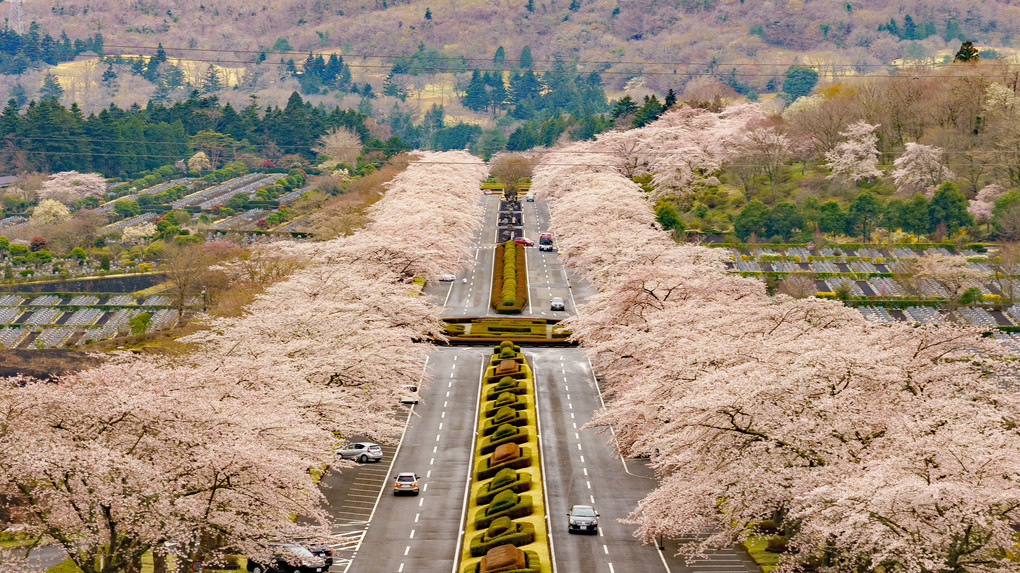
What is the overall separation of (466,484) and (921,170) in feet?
296

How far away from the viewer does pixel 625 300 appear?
6744 centimetres

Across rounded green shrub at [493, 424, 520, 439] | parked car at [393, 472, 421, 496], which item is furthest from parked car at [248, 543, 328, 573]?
rounded green shrub at [493, 424, 520, 439]

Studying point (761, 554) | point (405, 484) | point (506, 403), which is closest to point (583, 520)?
point (761, 554)

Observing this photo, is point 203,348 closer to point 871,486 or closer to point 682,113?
point 871,486

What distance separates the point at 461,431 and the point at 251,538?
2800cm

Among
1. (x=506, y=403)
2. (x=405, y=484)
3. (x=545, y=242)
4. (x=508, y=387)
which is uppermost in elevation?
(x=405, y=484)

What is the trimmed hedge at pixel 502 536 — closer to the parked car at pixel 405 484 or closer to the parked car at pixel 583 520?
the parked car at pixel 583 520

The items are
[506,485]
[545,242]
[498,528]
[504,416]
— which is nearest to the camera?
[498,528]

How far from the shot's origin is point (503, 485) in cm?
5362

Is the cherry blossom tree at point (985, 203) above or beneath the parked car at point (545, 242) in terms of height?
above

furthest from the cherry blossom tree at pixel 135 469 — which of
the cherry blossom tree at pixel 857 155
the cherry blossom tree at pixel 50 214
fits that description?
the cherry blossom tree at pixel 50 214

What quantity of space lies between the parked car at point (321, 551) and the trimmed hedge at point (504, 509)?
26.2 ft

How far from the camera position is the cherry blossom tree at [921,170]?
126262mm

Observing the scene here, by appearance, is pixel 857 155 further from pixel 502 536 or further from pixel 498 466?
pixel 502 536
